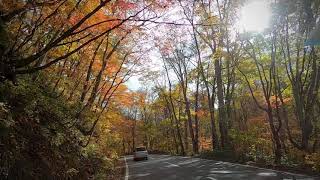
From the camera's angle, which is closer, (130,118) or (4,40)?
(4,40)

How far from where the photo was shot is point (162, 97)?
4416 centimetres

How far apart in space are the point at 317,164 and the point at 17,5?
1104 centimetres

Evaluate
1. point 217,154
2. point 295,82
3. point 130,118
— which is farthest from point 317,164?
point 130,118

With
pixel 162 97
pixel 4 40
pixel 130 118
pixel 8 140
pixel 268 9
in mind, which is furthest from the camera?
pixel 130 118

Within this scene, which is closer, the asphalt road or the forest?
the forest

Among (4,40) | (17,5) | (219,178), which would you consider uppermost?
(17,5)

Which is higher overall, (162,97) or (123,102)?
(162,97)

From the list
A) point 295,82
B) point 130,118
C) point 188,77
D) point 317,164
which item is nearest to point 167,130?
point 130,118

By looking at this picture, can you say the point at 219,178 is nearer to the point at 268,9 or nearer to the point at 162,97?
the point at 268,9

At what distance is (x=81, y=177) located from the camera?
1019 centimetres

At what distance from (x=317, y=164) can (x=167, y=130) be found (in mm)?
44381

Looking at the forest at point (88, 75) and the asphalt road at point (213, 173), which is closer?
the forest at point (88, 75)

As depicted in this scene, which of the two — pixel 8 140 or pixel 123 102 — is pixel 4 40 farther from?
pixel 123 102

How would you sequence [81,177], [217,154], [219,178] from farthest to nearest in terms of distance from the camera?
A: [217,154], [219,178], [81,177]
